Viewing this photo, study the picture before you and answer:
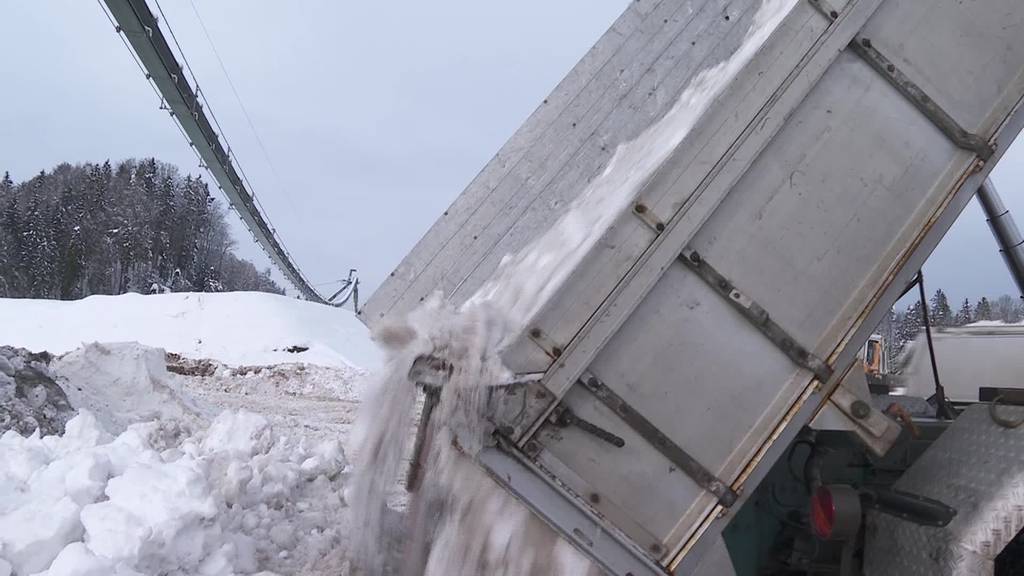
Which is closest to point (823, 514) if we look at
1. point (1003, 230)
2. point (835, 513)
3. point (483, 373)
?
point (835, 513)

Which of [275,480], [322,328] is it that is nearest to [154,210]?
[322,328]

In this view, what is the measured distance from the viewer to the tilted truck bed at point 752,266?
8.13ft

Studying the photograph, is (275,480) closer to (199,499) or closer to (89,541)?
(199,499)

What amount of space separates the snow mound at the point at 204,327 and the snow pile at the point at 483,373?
54.8 ft

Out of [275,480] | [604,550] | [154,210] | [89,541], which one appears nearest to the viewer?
[604,550]

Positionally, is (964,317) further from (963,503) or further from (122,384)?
(122,384)

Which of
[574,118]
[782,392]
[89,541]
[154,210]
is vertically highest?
[574,118]

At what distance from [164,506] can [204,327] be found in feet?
66.9

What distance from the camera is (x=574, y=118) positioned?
12.3ft

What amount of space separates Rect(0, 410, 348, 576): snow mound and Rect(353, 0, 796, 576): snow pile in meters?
0.94

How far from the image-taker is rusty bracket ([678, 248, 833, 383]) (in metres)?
2.57

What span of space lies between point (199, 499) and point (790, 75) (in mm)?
3139

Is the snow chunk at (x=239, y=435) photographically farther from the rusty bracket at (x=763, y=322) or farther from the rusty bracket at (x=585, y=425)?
the rusty bracket at (x=763, y=322)

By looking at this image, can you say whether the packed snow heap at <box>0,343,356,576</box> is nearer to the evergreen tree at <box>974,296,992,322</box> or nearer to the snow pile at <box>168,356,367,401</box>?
the evergreen tree at <box>974,296,992,322</box>
